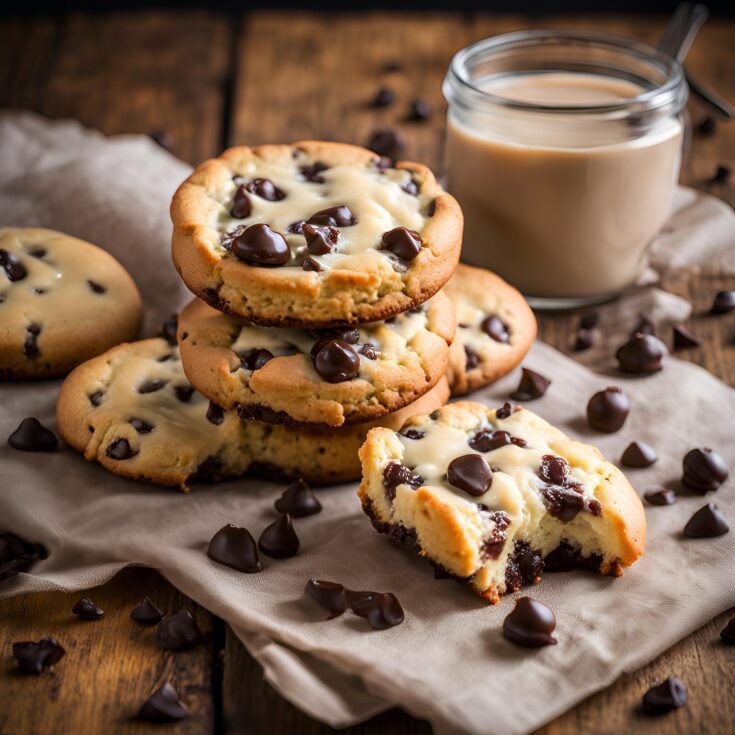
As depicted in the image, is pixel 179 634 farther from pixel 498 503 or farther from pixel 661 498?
pixel 661 498

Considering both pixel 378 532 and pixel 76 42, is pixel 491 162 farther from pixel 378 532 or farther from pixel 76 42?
pixel 76 42

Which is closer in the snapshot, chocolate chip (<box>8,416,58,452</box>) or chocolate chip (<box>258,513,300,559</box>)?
chocolate chip (<box>258,513,300,559</box>)

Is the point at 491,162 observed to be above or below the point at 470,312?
above

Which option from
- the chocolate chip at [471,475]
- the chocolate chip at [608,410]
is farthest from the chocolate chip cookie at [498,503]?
the chocolate chip at [608,410]

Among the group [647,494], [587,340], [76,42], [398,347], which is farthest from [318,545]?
[76,42]

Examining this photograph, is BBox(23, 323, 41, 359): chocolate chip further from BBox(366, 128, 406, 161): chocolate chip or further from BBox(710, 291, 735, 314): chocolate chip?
BBox(710, 291, 735, 314): chocolate chip

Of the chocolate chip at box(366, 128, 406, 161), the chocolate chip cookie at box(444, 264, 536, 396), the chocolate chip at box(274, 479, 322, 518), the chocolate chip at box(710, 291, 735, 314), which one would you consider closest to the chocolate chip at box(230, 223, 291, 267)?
the chocolate chip at box(274, 479, 322, 518)
